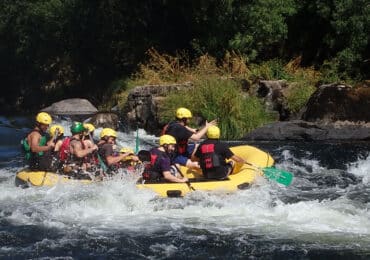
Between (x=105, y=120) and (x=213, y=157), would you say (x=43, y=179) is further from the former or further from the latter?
(x=105, y=120)

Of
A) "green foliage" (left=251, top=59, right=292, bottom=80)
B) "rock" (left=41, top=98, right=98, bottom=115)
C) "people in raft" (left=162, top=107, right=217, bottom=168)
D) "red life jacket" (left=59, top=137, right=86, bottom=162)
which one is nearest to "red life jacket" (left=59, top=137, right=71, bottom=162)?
"red life jacket" (left=59, top=137, right=86, bottom=162)

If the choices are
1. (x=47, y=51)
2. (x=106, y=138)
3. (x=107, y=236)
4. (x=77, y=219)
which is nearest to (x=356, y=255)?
(x=107, y=236)

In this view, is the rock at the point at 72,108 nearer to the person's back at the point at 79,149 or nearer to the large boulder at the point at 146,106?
the large boulder at the point at 146,106

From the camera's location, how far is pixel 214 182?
9.07 meters

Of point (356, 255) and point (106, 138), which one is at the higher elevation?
point (106, 138)

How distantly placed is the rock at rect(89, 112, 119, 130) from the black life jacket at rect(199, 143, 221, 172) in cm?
994

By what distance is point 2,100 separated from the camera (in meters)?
41.6

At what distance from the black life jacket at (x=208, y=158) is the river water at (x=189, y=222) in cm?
59

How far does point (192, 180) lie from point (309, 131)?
21.6 ft

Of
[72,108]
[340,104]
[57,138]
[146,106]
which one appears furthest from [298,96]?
[72,108]

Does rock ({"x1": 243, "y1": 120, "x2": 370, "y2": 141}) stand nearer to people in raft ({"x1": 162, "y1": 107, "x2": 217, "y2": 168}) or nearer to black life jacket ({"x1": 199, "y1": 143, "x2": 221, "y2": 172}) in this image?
people in raft ({"x1": 162, "y1": 107, "x2": 217, "y2": 168})

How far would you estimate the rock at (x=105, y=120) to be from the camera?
1922 cm

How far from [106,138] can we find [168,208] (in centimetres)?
195

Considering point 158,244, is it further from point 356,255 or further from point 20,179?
point 20,179
